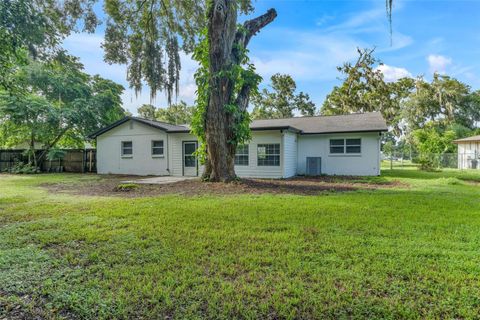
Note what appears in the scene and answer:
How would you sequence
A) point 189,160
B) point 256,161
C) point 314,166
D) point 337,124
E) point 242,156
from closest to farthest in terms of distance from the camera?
point 256,161 < point 242,156 < point 314,166 < point 189,160 < point 337,124

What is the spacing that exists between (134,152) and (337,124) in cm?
1142

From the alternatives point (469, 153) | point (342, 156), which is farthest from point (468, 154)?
point (342, 156)

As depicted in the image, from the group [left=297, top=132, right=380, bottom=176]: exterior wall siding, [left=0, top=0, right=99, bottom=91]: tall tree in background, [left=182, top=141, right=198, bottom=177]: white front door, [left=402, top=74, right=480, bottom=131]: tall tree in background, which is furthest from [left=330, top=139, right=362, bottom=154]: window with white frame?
[left=402, top=74, right=480, bottom=131]: tall tree in background

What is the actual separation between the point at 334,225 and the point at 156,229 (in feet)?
9.52

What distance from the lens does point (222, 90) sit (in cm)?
995

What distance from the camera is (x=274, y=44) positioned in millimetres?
13086

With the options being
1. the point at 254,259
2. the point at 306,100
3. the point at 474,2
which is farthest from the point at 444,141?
the point at 254,259

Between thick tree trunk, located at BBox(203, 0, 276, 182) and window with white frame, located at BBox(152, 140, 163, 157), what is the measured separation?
235 inches

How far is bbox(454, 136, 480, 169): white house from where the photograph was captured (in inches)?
864

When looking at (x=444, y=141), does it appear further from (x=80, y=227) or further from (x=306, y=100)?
(x=80, y=227)

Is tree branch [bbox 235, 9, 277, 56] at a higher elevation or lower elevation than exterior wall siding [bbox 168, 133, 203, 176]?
higher

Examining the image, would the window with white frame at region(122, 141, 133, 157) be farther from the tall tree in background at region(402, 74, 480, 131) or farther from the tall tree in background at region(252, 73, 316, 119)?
the tall tree in background at region(402, 74, 480, 131)

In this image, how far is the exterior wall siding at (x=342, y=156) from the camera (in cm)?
1388

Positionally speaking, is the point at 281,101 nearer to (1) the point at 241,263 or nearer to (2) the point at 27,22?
(2) the point at 27,22
